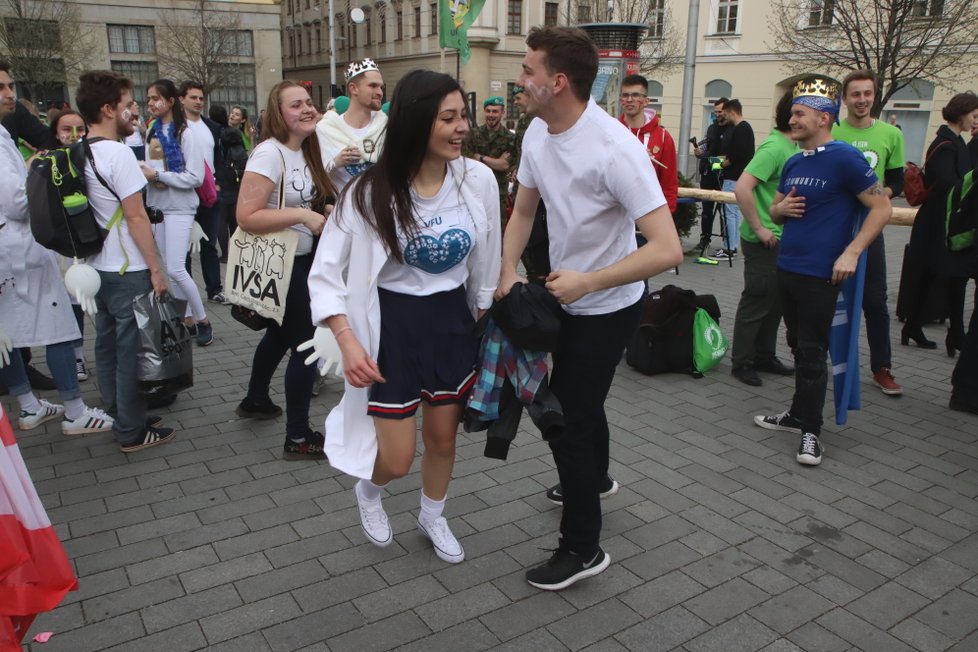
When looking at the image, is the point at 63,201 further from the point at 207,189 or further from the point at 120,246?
the point at 207,189

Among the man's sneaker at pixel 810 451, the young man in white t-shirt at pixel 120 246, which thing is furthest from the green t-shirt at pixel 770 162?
the young man in white t-shirt at pixel 120 246

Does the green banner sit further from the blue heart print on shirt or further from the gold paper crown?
the blue heart print on shirt

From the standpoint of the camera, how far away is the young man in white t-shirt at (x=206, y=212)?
23.3ft

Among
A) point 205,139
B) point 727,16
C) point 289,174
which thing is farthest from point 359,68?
point 727,16

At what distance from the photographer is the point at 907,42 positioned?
19281 millimetres

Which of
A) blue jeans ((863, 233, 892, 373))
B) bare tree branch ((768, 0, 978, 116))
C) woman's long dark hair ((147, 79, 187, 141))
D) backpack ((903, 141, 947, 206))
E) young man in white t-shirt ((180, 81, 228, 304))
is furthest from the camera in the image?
bare tree branch ((768, 0, 978, 116))

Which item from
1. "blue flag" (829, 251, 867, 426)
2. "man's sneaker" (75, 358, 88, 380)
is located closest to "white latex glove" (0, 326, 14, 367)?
"man's sneaker" (75, 358, 88, 380)

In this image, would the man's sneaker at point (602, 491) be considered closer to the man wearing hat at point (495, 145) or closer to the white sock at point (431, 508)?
the white sock at point (431, 508)

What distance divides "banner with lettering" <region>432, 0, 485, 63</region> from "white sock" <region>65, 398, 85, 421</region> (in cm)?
859

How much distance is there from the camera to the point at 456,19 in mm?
11523

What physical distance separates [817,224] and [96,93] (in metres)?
3.68

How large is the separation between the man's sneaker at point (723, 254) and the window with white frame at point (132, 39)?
4484 cm

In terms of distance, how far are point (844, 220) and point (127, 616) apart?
3649 millimetres

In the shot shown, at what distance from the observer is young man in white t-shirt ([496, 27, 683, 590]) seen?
8.20 ft
